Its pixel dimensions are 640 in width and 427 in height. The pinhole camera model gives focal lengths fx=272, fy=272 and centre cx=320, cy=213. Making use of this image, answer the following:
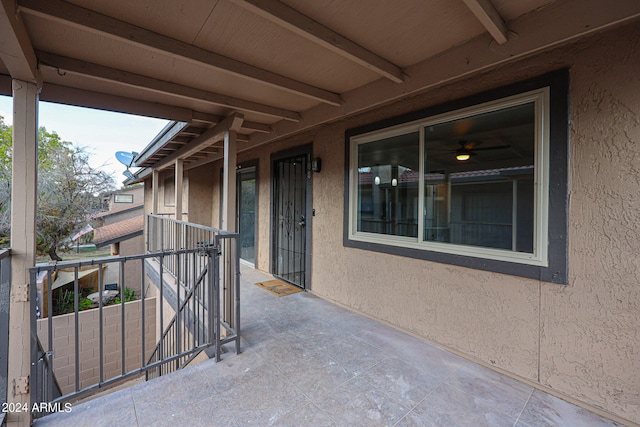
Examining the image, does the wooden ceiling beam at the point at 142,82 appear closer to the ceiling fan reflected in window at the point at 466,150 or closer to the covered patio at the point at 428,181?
the covered patio at the point at 428,181

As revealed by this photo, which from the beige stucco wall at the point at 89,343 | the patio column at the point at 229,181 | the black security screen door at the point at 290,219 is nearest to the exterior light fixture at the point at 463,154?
the black security screen door at the point at 290,219

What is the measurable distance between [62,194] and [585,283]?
1205cm

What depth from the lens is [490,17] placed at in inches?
63.6

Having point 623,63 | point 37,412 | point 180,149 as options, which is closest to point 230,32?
point 623,63

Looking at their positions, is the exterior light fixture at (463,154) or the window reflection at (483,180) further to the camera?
the exterior light fixture at (463,154)

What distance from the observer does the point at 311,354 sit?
7.73 feet

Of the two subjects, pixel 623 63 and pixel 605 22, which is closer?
pixel 605 22

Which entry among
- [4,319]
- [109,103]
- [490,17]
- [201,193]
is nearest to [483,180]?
[490,17]

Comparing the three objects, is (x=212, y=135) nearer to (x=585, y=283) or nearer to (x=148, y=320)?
(x=585, y=283)

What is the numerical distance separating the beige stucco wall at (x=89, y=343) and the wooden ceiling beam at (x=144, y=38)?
5554 mm

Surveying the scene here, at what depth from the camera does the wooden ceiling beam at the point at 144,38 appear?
1513 millimetres

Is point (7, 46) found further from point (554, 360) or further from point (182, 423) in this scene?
point (554, 360)

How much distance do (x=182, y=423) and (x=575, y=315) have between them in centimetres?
258

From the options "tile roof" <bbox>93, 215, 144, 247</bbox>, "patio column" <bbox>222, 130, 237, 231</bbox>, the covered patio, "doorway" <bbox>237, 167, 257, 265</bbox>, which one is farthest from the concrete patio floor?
"tile roof" <bbox>93, 215, 144, 247</bbox>
